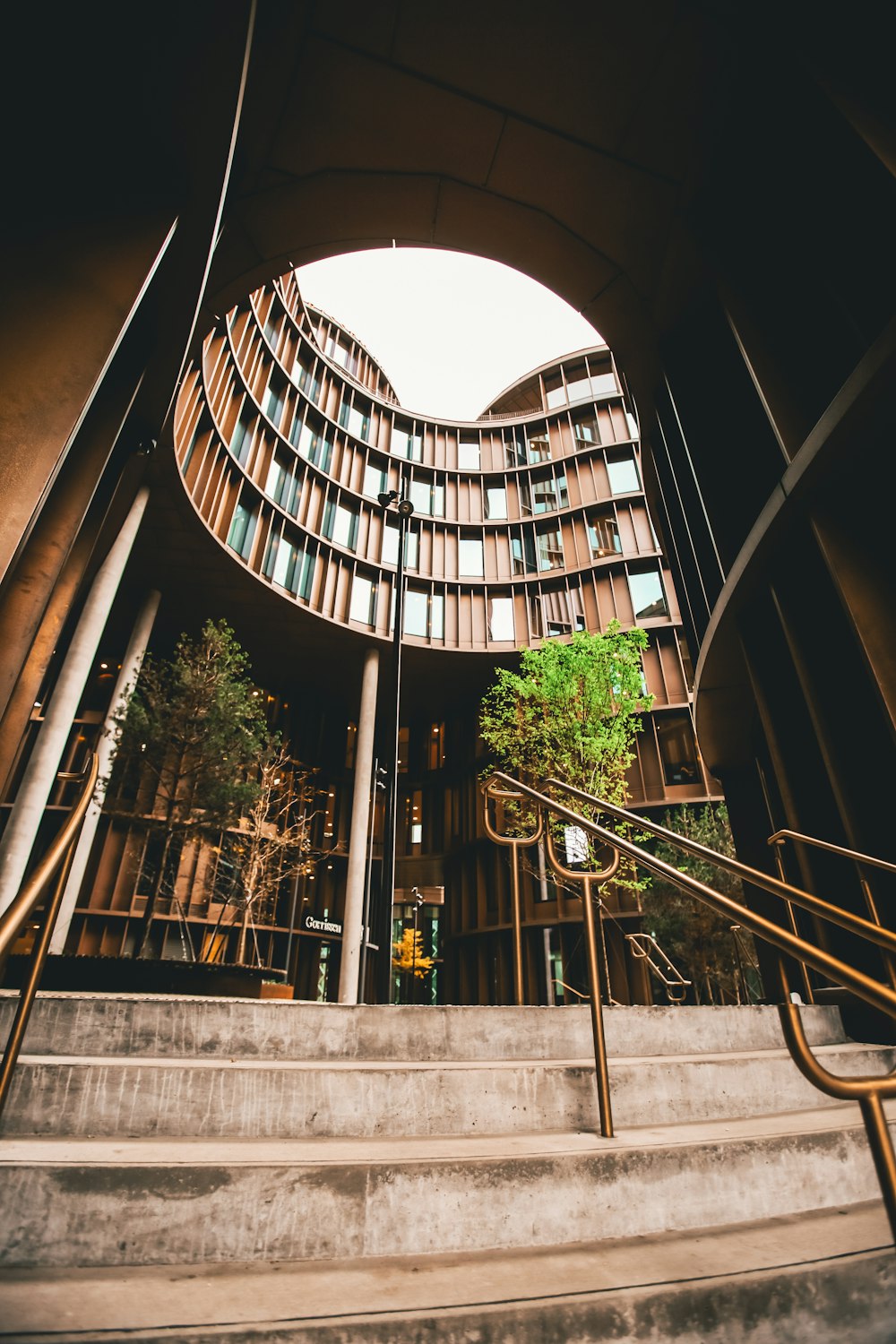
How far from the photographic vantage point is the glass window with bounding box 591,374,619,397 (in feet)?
91.7

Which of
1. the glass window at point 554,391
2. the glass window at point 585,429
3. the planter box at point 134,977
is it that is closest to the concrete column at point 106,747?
the planter box at point 134,977

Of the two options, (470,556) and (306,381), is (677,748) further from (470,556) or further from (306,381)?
(306,381)

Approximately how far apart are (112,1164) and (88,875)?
18.8 m

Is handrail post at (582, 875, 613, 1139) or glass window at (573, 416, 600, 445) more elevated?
glass window at (573, 416, 600, 445)

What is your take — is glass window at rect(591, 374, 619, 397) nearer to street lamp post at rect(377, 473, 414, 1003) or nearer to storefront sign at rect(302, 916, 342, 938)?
street lamp post at rect(377, 473, 414, 1003)

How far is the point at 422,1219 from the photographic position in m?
1.93

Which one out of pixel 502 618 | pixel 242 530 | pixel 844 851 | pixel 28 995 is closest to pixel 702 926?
pixel 502 618

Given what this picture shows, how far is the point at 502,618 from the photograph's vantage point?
24.8 m

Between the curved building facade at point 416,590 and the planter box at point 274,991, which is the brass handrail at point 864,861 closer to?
the planter box at point 274,991

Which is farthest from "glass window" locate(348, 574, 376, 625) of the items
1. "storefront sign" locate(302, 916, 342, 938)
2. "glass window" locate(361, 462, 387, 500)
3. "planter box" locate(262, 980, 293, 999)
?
"planter box" locate(262, 980, 293, 999)

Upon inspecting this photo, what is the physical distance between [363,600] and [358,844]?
9032 millimetres

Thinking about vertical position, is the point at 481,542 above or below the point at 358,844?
above

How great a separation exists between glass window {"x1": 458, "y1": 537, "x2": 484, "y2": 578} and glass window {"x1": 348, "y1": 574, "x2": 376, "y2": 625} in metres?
4.79

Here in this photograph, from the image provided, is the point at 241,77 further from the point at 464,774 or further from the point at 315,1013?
the point at 464,774
